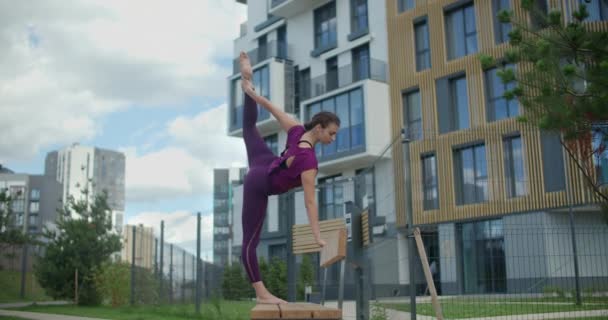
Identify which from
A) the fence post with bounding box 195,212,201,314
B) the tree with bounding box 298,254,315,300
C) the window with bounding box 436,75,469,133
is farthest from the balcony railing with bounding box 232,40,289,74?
the tree with bounding box 298,254,315,300

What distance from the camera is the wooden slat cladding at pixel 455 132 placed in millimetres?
24234

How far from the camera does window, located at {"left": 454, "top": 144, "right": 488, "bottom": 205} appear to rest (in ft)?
85.4

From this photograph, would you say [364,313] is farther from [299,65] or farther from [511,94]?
[299,65]

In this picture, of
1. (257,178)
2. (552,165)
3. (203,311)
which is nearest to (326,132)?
(257,178)

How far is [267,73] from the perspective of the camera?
3719cm

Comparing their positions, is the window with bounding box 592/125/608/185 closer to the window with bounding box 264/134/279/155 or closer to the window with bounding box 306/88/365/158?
the window with bounding box 306/88/365/158

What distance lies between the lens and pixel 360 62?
34.0m

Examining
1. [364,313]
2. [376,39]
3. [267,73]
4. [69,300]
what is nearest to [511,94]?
[364,313]

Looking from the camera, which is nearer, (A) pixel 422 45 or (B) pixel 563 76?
(B) pixel 563 76

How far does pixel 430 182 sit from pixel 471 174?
6.33 feet

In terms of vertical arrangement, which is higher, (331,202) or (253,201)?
(331,202)

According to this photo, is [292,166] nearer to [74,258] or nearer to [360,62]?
[74,258]

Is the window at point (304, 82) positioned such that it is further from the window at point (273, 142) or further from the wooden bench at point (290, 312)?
the wooden bench at point (290, 312)

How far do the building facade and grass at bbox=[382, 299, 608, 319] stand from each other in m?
6.98
